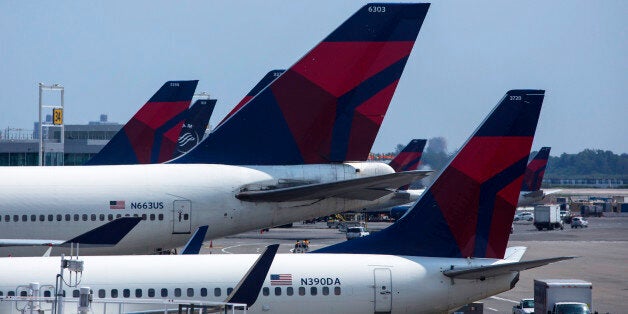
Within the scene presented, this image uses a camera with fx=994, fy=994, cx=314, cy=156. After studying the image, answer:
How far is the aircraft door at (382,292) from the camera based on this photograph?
910 inches

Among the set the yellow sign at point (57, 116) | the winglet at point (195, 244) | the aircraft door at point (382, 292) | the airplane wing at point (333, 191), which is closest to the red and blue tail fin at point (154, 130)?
the airplane wing at point (333, 191)

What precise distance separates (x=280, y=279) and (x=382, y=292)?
2.40m

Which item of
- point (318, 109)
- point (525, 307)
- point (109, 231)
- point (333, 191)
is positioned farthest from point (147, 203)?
point (525, 307)

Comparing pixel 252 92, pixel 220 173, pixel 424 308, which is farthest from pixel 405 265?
pixel 252 92

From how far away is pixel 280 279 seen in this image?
2291cm

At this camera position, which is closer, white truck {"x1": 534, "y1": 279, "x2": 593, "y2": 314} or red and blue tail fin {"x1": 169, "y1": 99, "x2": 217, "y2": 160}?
white truck {"x1": 534, "y1": 279, "x2": 593, "y2": 314}

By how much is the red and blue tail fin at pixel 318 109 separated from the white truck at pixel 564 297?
28.2 feet

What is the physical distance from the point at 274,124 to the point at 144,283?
9278 mm

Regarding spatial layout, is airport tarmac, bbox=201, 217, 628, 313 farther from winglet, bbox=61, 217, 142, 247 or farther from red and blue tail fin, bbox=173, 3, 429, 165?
winglet, bbox=61, 217, 142, 247

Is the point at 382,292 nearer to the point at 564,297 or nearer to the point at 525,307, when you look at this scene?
the point at 564,297

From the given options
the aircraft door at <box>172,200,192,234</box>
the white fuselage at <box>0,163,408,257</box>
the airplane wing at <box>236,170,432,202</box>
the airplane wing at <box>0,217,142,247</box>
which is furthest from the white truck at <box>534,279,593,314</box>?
the airplane wing at <box>0,217,142,247</box>

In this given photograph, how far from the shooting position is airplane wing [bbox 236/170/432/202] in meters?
27.4

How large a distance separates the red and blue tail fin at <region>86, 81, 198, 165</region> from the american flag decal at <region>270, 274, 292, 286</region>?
18474 millimetres

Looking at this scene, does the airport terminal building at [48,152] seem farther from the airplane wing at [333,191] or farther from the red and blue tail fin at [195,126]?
A: the airplane wing at [333,191]
